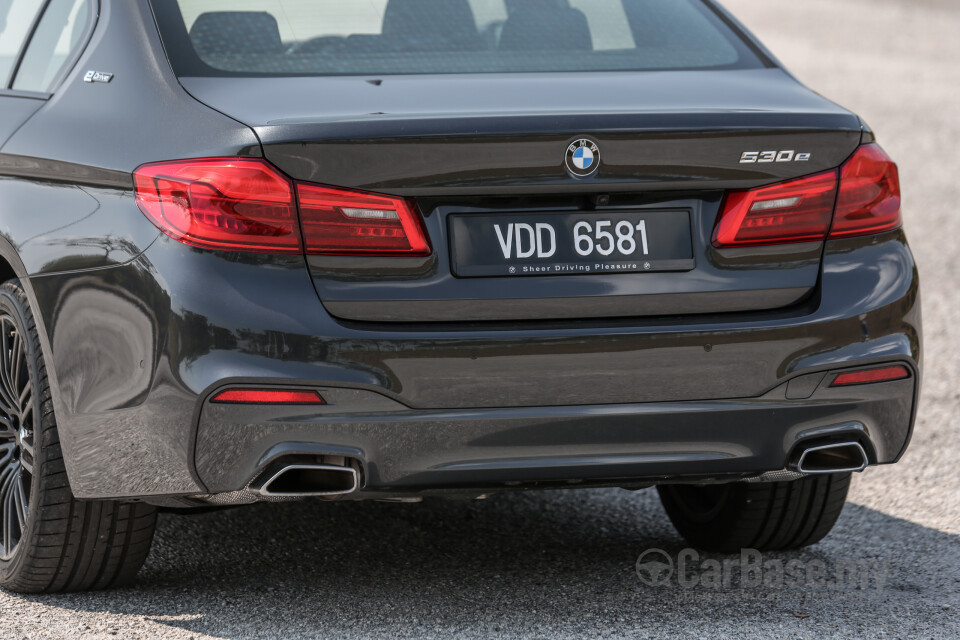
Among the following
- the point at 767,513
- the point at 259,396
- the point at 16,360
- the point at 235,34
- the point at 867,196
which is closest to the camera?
the point at 259,396

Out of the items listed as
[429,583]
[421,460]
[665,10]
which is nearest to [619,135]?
[421,460]

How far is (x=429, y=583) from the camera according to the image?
13.3 ft

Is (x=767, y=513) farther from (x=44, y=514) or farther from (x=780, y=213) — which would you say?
(x=44, y=514)

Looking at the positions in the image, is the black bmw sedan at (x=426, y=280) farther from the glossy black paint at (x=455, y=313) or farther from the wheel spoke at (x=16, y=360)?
the wheel spoke at (x=16, y=360)

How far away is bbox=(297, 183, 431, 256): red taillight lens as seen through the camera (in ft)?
10.5

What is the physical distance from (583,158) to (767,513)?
1.49 metres

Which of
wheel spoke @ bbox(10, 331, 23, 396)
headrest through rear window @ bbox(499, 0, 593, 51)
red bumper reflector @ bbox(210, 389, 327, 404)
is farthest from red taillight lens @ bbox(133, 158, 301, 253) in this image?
headrest through rear window @ bbox(499, 0, 593, 51)

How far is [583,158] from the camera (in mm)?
3307

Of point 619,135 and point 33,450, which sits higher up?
point 619,135

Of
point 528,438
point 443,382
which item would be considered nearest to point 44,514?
point 443,382

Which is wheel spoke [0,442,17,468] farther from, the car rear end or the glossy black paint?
the car rear end

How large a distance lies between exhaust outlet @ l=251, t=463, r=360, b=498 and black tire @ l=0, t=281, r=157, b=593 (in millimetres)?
691

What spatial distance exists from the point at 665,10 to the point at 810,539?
163 cm

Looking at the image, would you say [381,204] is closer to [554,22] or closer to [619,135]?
[619,135]
